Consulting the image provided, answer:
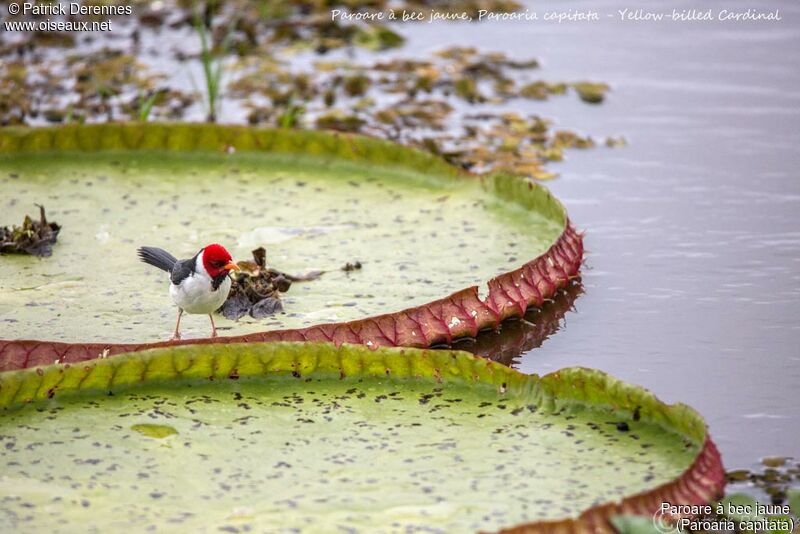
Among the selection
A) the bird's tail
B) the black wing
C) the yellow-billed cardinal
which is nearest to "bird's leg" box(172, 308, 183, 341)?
the yellow-billed cardinal

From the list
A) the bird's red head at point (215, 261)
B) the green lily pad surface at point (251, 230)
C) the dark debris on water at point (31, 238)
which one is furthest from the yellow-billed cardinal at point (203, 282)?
the dark debris on water at point (31, 238)

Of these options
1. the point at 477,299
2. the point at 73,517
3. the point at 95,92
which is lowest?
the point at 73,517

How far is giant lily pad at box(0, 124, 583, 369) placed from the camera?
142 inches

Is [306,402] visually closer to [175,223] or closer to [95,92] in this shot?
[175,223]

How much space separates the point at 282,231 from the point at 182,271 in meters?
0.86

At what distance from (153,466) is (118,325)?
834mm

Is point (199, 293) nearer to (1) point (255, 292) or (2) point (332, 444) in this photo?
(1) point (255, 292)

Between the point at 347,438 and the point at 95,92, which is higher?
the point at 95,92

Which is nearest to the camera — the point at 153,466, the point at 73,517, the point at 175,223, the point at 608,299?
the point at 73,517

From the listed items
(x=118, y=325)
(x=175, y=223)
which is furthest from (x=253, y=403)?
(x=175, y=223)

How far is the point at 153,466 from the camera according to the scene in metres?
2.86

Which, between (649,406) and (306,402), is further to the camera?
(306,402)

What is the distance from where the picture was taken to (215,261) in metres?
3.53

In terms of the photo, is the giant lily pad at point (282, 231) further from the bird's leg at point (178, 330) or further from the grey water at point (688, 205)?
the grey water at point (688, 205)
